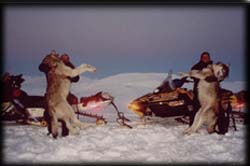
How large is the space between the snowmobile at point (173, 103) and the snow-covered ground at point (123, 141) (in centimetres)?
4

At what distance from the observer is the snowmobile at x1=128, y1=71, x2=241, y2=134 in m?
2.94

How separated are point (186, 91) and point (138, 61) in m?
0.42

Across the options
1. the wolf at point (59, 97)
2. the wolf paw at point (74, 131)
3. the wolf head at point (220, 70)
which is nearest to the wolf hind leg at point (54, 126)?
the wolf at point (59, 97)

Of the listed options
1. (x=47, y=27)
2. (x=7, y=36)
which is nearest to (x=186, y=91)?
(x=47, y=27)

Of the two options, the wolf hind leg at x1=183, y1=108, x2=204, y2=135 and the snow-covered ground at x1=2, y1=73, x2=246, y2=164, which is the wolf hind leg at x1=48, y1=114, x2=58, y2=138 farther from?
the wolf hind leg at x1=183, y1=108, x2=204, y2=135

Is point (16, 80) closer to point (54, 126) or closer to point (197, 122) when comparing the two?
point (54, 126)

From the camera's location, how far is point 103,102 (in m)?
2.97

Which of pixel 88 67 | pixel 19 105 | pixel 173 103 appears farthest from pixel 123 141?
pixel 19 105

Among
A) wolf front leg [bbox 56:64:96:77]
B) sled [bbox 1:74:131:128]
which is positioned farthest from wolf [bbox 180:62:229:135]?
wolf front leg [bbox 56:64:96:77]

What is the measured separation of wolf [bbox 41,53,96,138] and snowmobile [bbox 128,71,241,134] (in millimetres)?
440

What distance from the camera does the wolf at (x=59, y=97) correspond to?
2916mm

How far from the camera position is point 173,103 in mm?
3000

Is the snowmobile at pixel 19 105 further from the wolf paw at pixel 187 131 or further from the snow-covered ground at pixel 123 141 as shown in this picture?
the wolf paw at pixel 187 131

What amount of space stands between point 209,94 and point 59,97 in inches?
43.6
